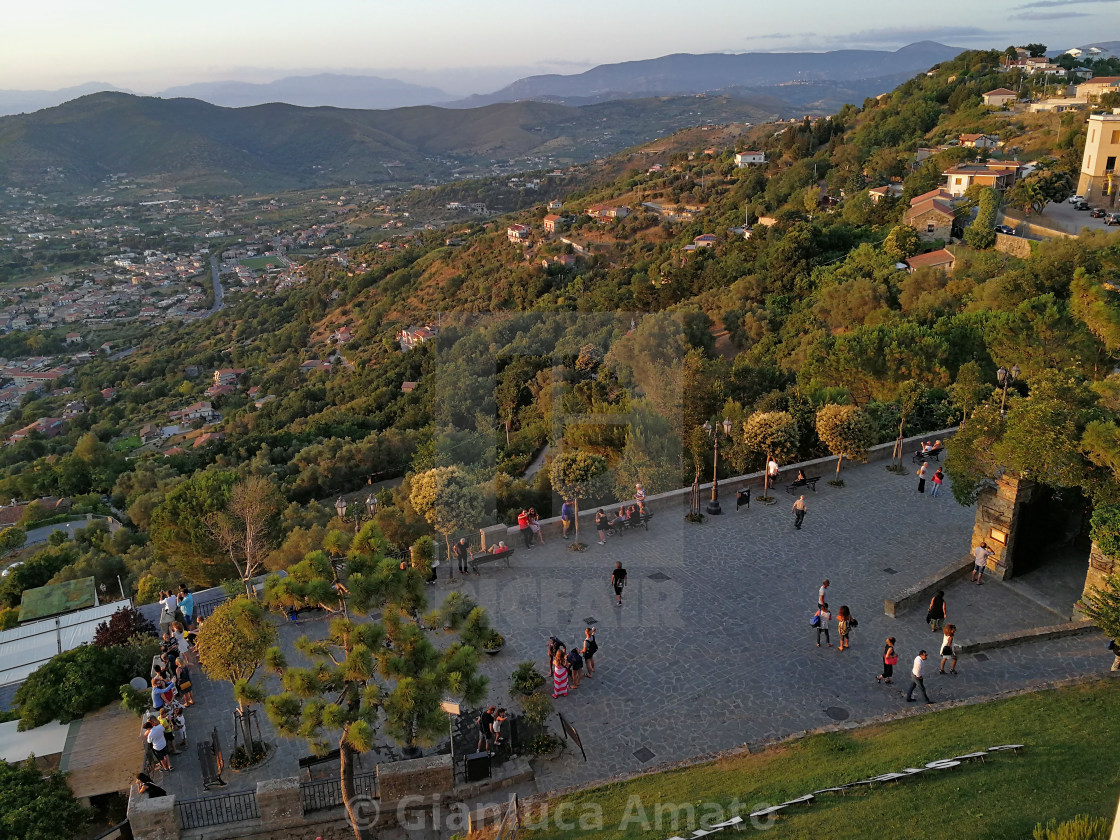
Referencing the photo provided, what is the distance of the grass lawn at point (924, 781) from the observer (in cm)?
579

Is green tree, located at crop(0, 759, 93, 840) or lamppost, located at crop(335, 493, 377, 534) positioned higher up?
green tree, located at crop(0, 759, 93, 840)

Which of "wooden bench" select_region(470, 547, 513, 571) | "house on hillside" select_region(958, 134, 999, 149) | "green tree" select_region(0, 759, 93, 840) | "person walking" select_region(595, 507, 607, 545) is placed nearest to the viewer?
"green tree" select_region(0, 759, 93, 840)

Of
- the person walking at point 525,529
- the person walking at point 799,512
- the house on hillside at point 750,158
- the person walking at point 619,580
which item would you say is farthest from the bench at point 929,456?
the house on hillside at point 750,158

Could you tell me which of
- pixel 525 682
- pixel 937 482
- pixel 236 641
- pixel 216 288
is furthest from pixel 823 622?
pixel 216 288

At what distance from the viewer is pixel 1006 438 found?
984 centimetres

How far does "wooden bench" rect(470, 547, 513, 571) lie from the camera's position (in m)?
11.4

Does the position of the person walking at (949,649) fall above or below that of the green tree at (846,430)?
below

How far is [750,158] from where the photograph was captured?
6912cm

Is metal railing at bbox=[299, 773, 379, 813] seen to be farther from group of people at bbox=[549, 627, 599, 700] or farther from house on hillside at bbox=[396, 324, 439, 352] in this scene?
house on hillside at bbox=[396, 324, 439, 352]

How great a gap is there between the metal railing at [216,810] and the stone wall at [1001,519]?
31.8ft

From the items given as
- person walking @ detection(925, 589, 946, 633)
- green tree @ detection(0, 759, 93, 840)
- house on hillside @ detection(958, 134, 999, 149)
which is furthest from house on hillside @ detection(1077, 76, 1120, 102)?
green tree @ detection(0, 759, 93, 840)

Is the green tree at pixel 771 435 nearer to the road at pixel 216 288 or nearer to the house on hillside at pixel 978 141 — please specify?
the house on hillside at pixel 978 141

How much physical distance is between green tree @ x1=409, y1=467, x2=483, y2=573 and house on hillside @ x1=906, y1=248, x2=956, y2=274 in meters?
24.1

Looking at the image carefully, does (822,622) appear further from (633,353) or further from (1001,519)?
(633,353)
